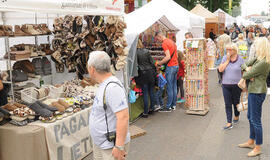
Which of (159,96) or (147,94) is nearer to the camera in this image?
(147,94)

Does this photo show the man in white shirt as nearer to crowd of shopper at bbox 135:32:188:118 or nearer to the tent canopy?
crowd of shopper at bbox 135:32:188:118

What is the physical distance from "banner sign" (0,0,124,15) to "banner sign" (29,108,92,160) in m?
1.43

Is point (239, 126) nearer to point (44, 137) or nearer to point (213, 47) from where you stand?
point (44, 137)

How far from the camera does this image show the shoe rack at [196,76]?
6311 mm

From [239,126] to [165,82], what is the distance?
2003 mm

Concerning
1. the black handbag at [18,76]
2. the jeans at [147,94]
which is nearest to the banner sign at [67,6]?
the black handbag at [18,76]

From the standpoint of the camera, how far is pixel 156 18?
6676 mm

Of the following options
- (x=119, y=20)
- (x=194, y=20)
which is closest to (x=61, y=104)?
(x=119, y=20)

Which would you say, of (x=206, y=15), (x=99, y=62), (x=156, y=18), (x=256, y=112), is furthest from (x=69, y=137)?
(x=206, y=15)

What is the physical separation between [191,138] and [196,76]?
177 cm

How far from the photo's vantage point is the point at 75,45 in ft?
18.8

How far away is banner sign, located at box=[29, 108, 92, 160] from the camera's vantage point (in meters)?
3.60

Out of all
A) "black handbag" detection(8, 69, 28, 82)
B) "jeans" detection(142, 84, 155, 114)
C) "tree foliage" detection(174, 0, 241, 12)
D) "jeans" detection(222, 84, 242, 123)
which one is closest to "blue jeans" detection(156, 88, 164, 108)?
"jeans" detection(142, 84, 155, 114)

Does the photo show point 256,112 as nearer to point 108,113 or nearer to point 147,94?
point 108,113
